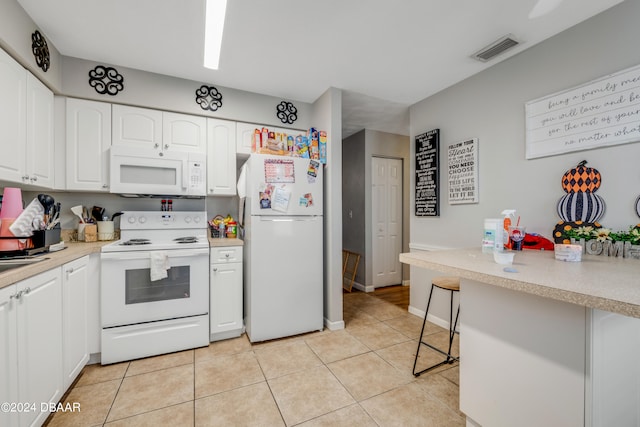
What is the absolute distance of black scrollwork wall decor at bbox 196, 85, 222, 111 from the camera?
269 centimetres

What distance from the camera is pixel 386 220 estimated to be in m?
4.37

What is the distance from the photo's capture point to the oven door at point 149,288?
6.95 ft

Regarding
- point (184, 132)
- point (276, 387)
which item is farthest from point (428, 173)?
point (184, 132)

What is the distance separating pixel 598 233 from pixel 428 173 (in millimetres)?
1528

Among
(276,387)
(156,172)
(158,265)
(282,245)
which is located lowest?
(276,387)

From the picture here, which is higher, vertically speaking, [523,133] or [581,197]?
[523,133]

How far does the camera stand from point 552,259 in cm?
148

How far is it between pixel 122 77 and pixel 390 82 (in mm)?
2508

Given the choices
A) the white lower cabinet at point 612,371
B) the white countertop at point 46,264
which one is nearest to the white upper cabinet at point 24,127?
the white countertop at point 46,264

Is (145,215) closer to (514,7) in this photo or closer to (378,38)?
(378,38)

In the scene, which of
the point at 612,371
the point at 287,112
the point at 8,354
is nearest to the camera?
the point at 612,371

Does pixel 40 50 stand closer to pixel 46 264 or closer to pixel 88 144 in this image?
pixel 88 144

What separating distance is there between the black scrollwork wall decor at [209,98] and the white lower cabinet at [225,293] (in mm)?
1442

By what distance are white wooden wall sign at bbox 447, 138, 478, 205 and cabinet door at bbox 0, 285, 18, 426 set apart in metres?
3.15
